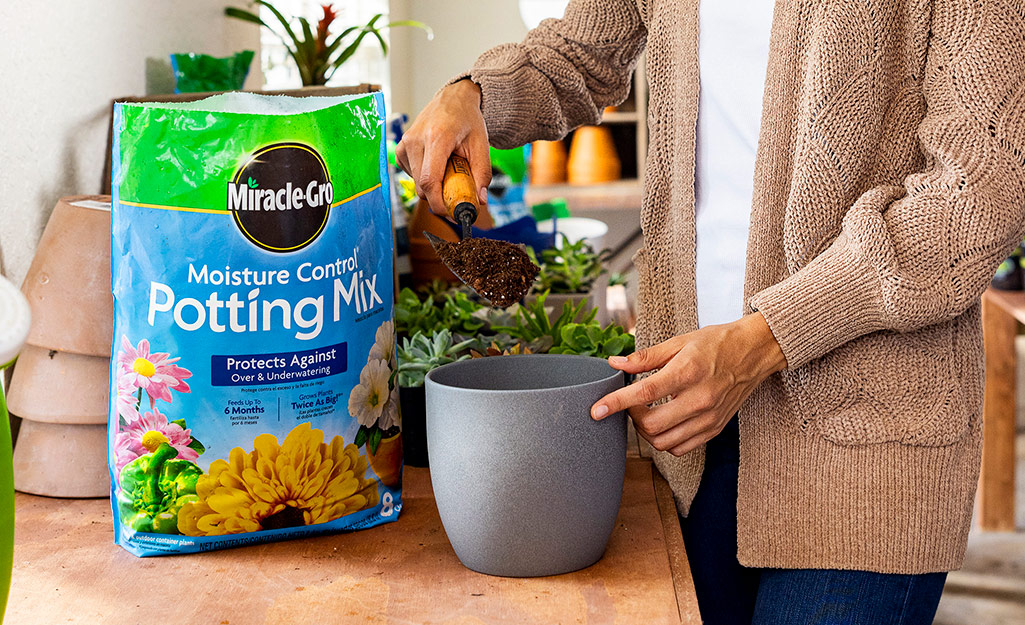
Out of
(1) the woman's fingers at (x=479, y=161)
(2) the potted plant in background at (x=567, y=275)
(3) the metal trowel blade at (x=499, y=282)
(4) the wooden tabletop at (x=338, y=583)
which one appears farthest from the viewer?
(2) the potted plant in background at (x=567, y=275)

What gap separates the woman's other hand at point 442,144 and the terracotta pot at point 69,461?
354mm

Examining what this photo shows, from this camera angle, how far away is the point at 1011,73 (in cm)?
66

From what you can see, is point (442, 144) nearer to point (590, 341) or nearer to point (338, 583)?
point (590, 341)

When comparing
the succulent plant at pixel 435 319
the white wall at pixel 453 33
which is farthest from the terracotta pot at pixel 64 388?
the white wall at pixel 453 33

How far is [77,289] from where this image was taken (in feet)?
2.67

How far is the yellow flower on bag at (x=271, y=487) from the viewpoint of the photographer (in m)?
0.70

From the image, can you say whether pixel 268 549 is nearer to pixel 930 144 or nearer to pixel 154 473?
pixel 154 473

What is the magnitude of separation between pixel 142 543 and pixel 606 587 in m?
0.35

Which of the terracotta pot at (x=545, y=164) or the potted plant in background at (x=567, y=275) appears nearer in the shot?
the potted plant in background at (x=567, y=275)

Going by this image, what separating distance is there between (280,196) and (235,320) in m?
0.10

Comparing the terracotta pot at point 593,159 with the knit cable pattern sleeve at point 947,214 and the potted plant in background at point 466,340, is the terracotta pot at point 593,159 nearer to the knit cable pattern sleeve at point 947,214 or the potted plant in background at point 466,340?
the potted plant in background at point 466,340

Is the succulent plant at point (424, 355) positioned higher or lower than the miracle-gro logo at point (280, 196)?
lower

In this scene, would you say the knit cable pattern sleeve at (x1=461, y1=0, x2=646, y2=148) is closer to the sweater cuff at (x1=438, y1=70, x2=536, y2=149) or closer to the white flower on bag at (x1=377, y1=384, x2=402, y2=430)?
the sweater cuff at (x1=438, y1=70, x2=536, y2=149)

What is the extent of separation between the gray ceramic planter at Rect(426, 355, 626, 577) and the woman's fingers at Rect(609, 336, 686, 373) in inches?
0.5
